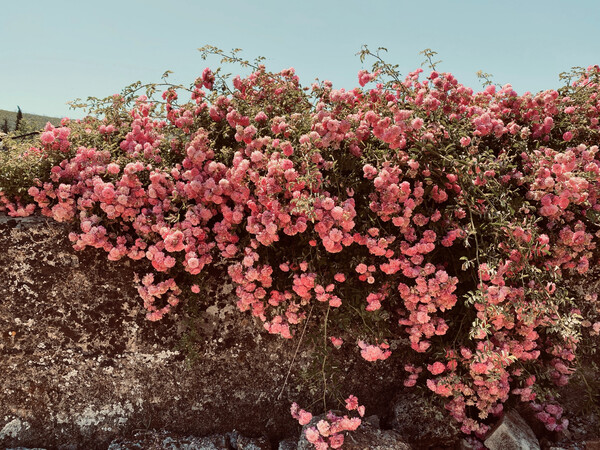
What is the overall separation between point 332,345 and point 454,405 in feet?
2.87

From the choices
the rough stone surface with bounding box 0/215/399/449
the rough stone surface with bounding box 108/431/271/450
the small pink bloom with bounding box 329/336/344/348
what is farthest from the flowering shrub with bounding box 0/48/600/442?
the rough stone surface with bounding box 108/431/271/450

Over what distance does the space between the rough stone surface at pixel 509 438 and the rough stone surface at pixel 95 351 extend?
1573 mm

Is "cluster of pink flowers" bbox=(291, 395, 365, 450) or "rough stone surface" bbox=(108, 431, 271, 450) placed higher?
"cluster of pink flowers" bbox=(291, 395, 365, 450)

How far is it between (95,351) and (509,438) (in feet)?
9.14

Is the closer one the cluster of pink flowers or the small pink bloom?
the cluster of pink flowers

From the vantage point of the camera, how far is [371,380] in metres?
3.14

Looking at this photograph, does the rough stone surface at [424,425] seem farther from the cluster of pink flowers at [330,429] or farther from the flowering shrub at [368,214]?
the cluster of pink flowers at [330,429]

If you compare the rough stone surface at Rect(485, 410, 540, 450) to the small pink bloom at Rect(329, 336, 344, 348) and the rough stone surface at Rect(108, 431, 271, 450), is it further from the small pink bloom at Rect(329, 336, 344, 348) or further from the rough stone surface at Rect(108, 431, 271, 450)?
the rough stone surface at Rect(108, 431, 271, 450)

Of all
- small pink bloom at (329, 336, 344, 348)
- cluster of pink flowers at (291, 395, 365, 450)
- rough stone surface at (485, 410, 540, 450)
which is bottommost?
cluster of pink flowers at (291, 395, 365, 450)

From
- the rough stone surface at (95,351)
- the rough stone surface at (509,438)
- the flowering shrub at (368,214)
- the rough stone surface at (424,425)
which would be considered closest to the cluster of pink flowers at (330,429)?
the flowering shrub at (368,214)

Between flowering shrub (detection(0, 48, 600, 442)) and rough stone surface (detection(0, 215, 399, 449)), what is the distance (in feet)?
0.67

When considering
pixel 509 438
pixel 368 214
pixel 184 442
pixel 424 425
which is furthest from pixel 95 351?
pixel 509 438

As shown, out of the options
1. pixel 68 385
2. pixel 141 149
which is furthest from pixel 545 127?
pixel 68 385

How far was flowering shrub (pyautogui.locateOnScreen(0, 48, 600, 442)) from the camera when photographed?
2.48 m
